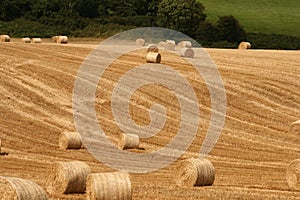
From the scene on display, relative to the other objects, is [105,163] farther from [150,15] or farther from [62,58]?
[150,15]

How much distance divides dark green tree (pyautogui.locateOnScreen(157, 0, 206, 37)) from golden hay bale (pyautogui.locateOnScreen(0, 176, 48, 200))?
169 feet

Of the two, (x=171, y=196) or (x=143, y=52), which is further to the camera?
(x=143, y=52)

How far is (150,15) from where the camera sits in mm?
72688

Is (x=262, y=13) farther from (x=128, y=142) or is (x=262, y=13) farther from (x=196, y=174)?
(x=196, y=174)

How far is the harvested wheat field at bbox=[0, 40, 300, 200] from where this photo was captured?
67.8ft

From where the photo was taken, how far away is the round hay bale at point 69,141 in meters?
24.6

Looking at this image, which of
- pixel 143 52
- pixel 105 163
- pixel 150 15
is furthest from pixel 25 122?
pixel 150 15

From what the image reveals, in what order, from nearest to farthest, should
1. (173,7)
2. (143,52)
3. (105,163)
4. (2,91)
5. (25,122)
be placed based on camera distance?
(105,163) → (25,122) → (2,91) → (143,52) → (173,7)

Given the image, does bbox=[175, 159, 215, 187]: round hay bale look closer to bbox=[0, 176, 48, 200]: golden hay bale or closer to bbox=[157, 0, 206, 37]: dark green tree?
bbox=[0, 176, 48, 200]: golden hay bale

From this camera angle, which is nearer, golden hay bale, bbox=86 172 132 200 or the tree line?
golden hay bale, bbox=86 172 132 200

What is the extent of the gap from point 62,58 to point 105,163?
17.6 meters

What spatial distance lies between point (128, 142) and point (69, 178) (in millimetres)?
8208

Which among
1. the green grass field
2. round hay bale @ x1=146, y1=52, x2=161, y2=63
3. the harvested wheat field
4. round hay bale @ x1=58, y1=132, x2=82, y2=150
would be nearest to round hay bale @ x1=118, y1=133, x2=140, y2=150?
the harvested wheat field

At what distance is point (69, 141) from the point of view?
80.6 ft
